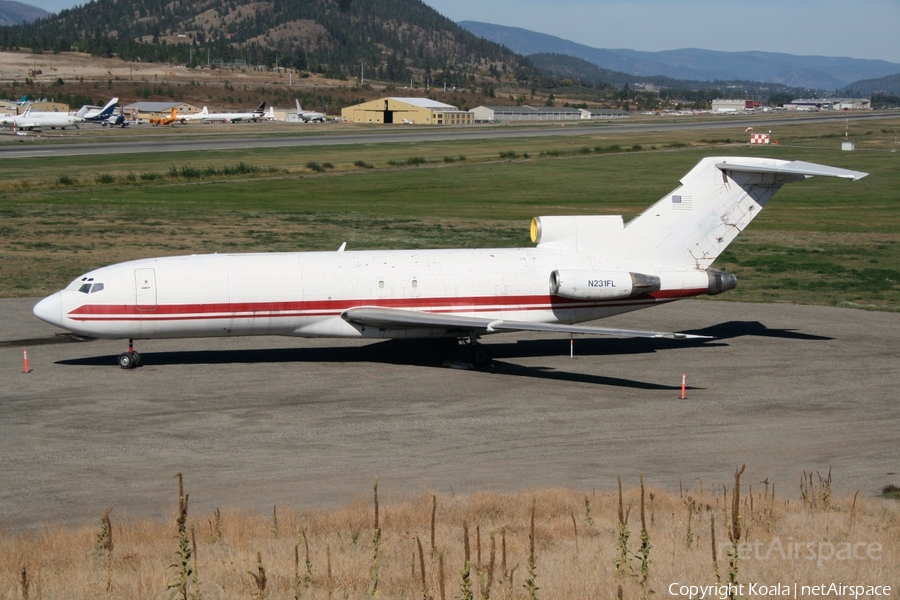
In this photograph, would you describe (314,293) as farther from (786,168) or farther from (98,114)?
(98,114)

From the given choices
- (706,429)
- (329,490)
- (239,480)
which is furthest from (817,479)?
(239,480)

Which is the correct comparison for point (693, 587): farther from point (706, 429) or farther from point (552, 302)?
point (552, 302)

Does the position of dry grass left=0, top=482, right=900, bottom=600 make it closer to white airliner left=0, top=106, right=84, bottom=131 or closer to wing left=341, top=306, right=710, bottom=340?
wing left=341, top=306, right=710, bottom=340

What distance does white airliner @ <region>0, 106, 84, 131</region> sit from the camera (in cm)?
12600

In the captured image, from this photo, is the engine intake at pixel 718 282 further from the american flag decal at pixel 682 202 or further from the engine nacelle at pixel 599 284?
the american flag decal at pixel 682 202

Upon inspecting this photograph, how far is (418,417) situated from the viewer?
22.7 m

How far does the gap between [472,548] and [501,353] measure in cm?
1550

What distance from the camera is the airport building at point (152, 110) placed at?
165375 millimetres

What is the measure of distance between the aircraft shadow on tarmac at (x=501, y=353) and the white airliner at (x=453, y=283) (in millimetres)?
1131

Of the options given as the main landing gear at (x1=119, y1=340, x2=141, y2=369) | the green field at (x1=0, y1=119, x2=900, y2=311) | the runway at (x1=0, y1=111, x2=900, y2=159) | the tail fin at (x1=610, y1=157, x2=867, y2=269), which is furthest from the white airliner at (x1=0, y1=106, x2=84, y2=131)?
the tail fin at (x1=610, y1=157, x2=867, y2=269)

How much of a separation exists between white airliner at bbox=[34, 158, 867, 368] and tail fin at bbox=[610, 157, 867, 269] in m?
0.03

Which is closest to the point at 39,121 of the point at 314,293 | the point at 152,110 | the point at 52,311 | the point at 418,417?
the point at 152,110

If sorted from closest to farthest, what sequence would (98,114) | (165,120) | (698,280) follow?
(698,280), (98,114), (165,120)

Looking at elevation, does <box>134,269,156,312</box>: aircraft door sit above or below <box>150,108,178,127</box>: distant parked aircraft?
below
